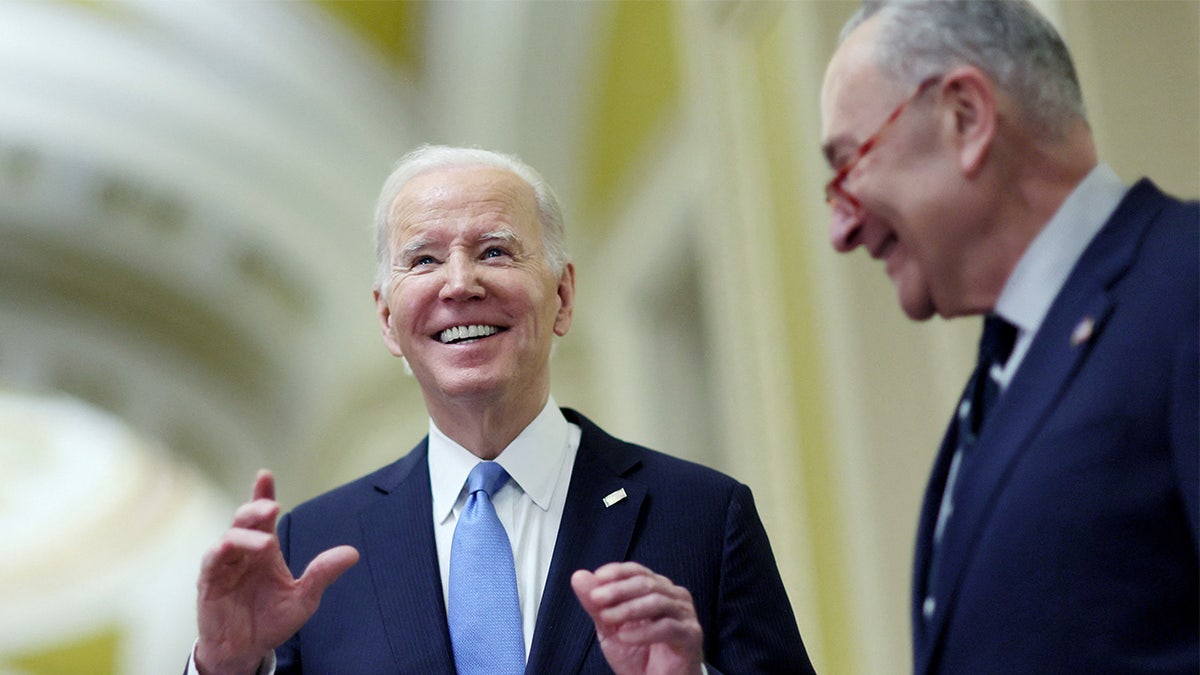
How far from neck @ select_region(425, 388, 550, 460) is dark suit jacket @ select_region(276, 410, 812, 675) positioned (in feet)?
0.33

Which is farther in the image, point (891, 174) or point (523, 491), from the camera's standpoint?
point (523, 491)

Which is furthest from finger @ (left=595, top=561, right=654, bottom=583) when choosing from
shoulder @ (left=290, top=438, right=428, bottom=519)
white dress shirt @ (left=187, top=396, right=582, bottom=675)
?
shoulder @ (left=290, top=438, right=428, bottom=519)

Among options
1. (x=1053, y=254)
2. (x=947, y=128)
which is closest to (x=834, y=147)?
(x=947, y=128)

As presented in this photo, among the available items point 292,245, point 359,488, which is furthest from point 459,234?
point 292,245

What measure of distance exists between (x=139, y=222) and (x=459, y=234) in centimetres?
891

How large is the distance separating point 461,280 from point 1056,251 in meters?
1.00

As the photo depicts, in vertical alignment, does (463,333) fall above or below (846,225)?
above

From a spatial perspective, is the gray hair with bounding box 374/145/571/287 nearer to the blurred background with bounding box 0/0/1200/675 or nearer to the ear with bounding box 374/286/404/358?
the ear with bounding box 374/286/404/358

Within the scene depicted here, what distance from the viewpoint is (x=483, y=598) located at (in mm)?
2422

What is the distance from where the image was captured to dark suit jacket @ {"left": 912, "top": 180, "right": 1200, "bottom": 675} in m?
1.70

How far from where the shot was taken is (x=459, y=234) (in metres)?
2.59

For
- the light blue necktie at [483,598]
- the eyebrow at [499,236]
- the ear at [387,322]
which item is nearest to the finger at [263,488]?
the light blue necktie at [483,598]

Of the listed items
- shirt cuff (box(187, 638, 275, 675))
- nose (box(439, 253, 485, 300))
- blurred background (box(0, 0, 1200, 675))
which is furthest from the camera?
blurred background (box(0, 0, 1200, 675))

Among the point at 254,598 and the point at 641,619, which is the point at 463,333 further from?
the point at 641,619
